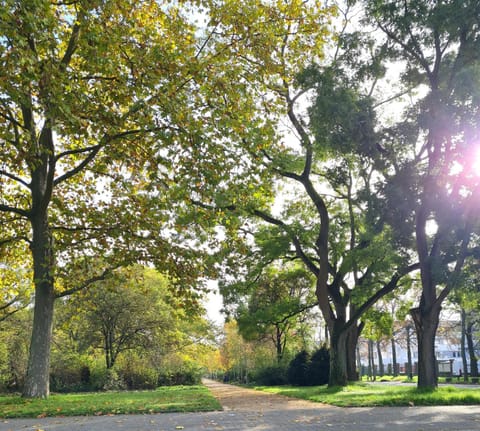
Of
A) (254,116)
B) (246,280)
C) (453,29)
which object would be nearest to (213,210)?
(254,116)

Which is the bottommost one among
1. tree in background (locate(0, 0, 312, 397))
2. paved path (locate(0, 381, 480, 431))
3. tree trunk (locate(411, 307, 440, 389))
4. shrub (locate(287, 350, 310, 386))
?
shrub (locate(287, 350, 310, 386))

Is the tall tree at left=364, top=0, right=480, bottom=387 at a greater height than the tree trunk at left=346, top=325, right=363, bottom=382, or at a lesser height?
greater

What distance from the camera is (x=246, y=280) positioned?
864 inches

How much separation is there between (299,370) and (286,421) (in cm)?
1987

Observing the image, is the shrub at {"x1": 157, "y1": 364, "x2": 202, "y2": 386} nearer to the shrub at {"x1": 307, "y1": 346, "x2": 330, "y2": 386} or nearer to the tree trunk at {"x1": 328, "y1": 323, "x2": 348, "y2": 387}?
the shrub at {"x1": 307, "y1": 346, "x2": 330, "y2": 386}

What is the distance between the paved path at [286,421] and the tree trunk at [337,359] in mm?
8769

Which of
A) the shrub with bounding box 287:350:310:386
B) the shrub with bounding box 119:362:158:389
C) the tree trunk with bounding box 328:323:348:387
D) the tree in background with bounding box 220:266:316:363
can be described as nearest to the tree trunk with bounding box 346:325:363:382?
the shrub with bounding box 287:350:310:386

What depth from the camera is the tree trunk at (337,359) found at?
61.3ft

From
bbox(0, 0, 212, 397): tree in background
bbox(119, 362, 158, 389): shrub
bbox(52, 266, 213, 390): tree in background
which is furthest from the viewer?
bbox(119, 362, 158, 389): shrub

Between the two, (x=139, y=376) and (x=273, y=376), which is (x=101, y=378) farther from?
(x=273, y=376)

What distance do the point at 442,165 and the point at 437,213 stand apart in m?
1.55

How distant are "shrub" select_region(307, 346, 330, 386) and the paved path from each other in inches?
654

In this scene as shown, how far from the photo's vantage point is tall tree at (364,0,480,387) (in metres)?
12.3

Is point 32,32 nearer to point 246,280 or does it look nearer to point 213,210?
point 213,210
